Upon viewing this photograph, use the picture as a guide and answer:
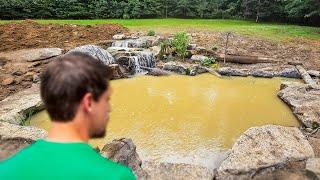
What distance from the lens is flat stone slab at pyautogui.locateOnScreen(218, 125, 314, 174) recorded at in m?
5.24

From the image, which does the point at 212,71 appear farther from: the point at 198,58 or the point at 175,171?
the point at 175,171

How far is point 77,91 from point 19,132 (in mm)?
5057

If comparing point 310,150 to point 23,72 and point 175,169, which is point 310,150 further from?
point 23,72

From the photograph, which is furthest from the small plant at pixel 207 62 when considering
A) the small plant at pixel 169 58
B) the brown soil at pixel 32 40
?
the brown soil at pixel 32 40

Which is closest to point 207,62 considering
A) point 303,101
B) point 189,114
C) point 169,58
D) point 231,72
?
point 231,72

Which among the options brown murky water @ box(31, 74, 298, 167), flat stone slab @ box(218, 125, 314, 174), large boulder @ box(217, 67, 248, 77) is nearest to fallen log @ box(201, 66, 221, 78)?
large boulder @ box(217, 67, 248, 77)

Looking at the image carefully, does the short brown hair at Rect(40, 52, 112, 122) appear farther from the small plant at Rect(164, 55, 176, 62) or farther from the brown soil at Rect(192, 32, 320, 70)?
Answer: the brown soil at Rect(192, 32, 320, 70)

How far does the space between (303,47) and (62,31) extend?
10.3 meters

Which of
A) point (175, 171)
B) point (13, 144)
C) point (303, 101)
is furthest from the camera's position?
point (303, 101)

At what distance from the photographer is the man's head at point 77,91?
1.41 meters

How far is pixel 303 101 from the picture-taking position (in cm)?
947

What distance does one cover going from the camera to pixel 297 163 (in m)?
5.38

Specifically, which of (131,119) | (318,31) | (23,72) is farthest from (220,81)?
(318,31)

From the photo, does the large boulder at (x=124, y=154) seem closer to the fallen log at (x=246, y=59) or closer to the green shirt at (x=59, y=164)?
the green shirt at (x=59, y=164)
